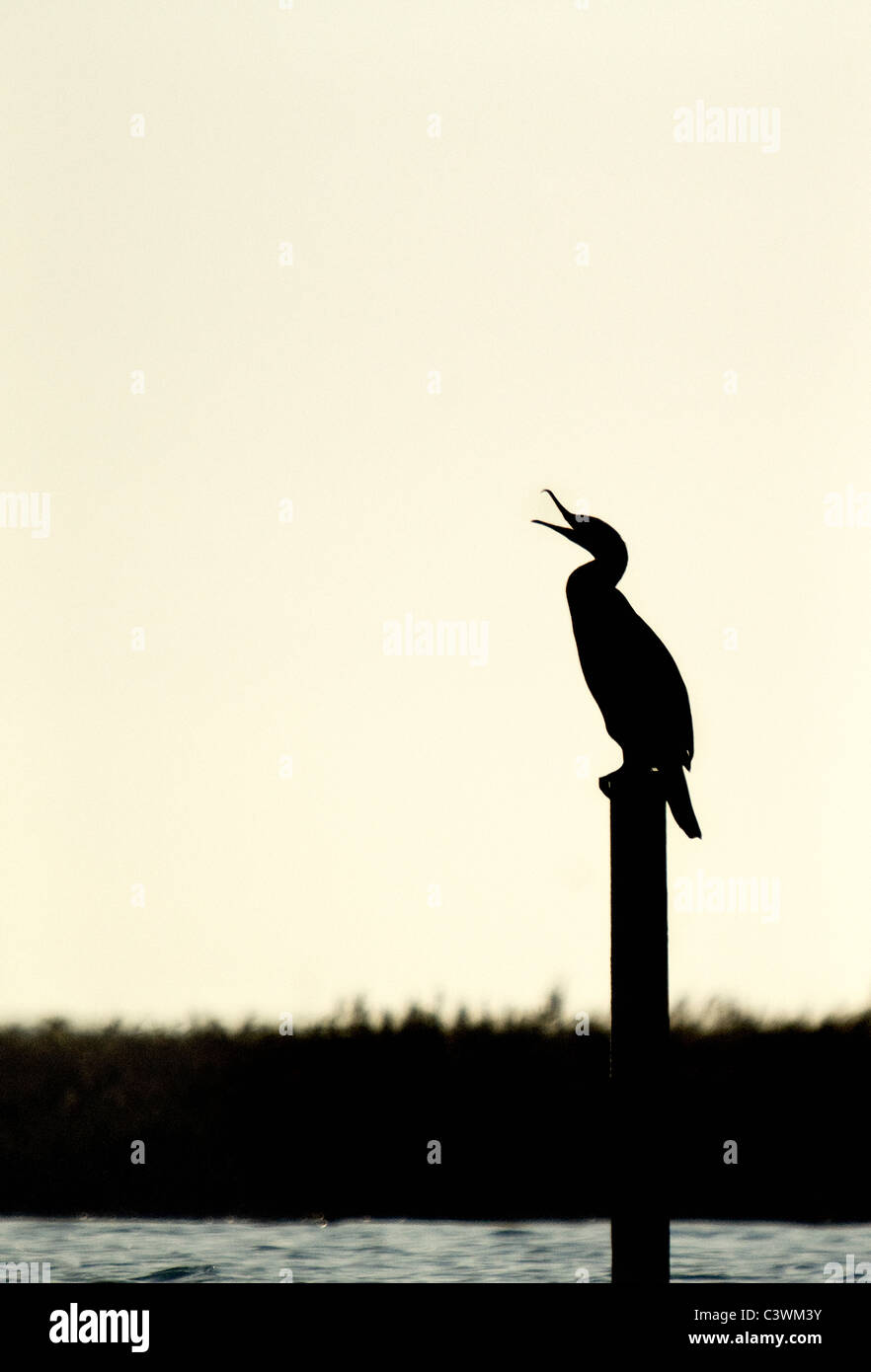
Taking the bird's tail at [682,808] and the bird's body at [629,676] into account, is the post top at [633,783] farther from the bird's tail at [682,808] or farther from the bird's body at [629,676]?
the bird's body at [629,676]

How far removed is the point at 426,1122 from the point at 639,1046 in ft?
14.5

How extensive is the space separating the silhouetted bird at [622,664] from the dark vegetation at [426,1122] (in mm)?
3797

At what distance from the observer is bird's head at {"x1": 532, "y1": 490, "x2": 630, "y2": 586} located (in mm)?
5012

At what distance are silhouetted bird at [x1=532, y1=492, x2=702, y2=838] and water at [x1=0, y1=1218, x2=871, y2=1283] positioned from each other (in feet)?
8.98

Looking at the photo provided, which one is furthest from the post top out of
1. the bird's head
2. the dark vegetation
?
the dark vegetation

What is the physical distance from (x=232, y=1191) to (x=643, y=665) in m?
4.47

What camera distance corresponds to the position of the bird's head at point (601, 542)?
5.01m

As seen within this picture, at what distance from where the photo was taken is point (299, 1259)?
21.8 ft

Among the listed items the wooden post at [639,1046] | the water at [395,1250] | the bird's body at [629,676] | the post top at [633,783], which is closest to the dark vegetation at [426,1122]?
the water at [395,1250]

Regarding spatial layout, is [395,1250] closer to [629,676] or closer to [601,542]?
[629,676]

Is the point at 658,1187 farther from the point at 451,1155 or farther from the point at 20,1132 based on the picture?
the point at 20,1132
